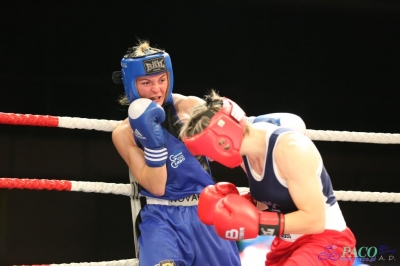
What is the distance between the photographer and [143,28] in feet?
14.3

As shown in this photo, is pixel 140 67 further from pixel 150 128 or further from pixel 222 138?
pixel 222 138

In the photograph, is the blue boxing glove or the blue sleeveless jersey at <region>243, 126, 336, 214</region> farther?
the blue boxing glove

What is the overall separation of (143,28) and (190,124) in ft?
7.95

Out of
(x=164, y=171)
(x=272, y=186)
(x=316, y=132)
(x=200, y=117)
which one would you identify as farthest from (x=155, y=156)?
(x=316, y=132)

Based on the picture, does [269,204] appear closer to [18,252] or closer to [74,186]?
[74,186]

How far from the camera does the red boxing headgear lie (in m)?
1.99

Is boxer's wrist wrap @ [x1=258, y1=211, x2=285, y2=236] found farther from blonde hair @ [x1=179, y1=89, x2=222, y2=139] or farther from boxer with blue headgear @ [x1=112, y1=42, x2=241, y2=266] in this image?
boxer with blue headgear @ [x1=112, y1=42, x2=241, y2=266]

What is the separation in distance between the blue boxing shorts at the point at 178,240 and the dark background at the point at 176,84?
5.21ft

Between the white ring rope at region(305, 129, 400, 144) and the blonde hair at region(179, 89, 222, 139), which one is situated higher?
the white ring rope at region(305, 129, 400, 144)

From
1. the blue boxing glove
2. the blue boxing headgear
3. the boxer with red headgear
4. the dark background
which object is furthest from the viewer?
the dark background

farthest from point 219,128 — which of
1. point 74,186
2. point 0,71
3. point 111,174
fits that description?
point 0,71

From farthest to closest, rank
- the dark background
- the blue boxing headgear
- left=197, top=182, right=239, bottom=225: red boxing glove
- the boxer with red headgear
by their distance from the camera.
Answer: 1. the dark background
2. the blue boxing headgear
3. left=197, top=182, right=239, bottom=225: red boxing glove
4. the boxer with red headgear

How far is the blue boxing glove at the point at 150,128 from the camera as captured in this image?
7.70 ft

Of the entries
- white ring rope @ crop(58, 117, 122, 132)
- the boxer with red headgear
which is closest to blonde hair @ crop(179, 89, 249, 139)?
the boxer with red headgear
